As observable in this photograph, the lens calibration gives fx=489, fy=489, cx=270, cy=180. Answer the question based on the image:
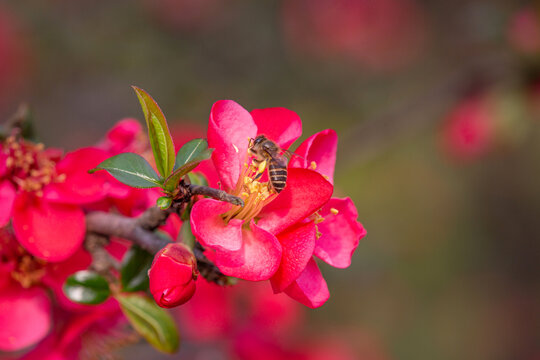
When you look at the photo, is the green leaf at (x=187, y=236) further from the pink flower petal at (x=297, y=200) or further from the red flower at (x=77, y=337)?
the red flower at (x=77, y=337)

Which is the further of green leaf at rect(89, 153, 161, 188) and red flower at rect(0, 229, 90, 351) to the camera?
red flower at rect(0, 229, 90, 351)

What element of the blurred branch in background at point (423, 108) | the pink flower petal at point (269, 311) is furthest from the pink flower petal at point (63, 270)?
the blurred branch in background at point (423, 108)

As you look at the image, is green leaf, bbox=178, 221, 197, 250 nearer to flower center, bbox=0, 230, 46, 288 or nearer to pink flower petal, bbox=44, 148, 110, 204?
pink flower petal, bbox=44, 148, 110, 204

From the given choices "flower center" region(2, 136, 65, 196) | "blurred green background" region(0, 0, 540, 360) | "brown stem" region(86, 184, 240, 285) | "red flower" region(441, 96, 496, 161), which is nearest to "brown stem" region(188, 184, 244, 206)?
"brown stem" region(86, 184, 240, 285)

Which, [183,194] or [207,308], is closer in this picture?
[183,194]

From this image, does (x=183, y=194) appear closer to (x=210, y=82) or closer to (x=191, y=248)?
(x=191, y=248)

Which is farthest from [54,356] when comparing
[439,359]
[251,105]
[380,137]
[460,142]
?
[439,359]

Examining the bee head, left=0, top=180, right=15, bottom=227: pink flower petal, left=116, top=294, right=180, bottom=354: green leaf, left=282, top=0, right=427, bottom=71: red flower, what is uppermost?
left=282, top=0, right=427, bottom=71: red flower
